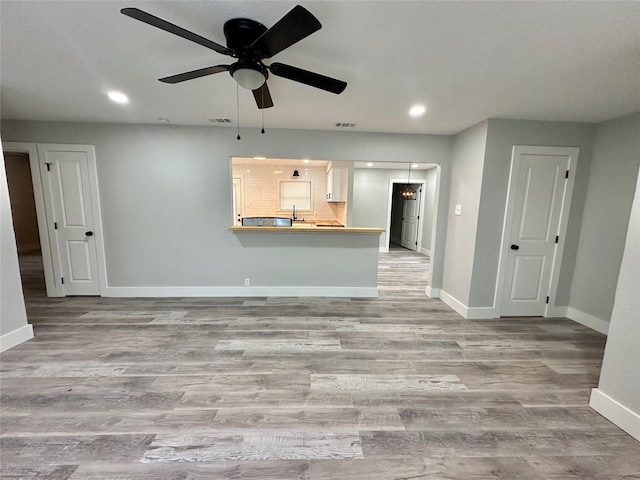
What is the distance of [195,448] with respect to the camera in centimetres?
152

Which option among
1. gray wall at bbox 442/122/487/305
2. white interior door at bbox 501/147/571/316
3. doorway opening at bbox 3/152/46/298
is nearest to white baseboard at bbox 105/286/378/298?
gray wall at bbox 442/122/487/305

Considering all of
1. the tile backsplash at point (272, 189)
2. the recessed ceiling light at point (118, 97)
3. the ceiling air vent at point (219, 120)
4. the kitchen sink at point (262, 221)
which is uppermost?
the ceiling air vent at point (219, 120)

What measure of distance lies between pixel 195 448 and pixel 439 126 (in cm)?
399

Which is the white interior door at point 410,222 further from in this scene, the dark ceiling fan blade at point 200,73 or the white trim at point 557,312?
the dark ceiling fan blade at point 200,73

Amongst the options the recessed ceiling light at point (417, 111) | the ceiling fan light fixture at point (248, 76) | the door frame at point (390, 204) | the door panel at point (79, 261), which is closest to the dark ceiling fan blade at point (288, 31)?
the ceiling fan light fixture at point (248, 76)

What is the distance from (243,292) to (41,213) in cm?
299

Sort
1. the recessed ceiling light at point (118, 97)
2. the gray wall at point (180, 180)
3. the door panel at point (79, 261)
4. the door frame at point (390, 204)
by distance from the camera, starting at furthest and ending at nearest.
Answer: the door frame at point (390, 204)
the door panel at point (79, 261)
the gray wall at point (180, 180)
the recessed ceiling light at point (118, 97)

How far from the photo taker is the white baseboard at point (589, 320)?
3043 mm

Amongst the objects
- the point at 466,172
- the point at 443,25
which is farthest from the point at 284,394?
the point at 466,172

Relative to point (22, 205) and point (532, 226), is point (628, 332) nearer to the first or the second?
point (532, 226)

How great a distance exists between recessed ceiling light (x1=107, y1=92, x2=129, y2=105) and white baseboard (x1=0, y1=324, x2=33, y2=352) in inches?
98.2

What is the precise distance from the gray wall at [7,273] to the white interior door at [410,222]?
838cm

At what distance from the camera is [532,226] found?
10.8 ft

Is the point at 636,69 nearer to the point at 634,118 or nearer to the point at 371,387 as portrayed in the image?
the point at 634,118
